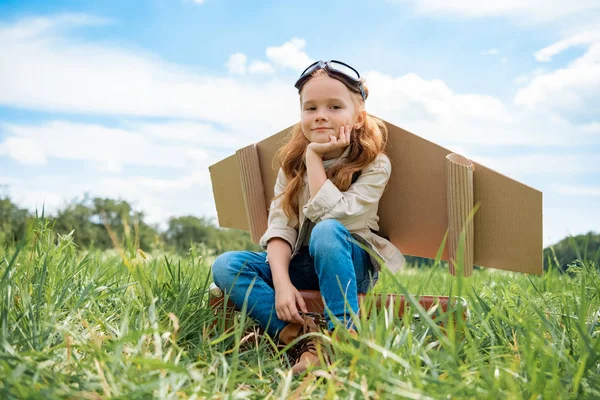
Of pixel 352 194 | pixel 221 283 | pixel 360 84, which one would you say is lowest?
pixel 221 283

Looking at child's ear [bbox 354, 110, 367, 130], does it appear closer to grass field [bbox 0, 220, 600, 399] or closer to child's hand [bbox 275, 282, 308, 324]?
child's hand [bbox 275, 282, 308, 324]

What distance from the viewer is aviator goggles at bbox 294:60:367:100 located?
243cm

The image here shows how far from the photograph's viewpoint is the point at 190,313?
2.32 metres

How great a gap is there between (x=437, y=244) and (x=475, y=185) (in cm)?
33

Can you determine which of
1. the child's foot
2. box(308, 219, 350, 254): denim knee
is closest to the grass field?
the child's foot

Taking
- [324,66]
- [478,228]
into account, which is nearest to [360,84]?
[324,66]

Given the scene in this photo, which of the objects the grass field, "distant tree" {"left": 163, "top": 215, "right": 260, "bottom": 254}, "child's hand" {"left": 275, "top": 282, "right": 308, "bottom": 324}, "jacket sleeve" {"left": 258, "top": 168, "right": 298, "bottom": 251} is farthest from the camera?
"distant tree" {"left": 163, "top": 215, "right": 260, "bottom": 254}

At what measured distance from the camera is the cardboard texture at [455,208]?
7.80 ft

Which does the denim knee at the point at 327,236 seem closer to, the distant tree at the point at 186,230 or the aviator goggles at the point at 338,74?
the aviator goggles at the point at 338,74

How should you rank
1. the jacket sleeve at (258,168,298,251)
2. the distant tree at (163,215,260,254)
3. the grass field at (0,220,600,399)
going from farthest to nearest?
the distant tree at (163,215,260,254) < the jacket sleeve at (258,168,298,251) < the grass field at (0,220,600,399)

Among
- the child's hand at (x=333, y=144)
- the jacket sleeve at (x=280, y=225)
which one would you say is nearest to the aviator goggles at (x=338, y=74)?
the child's hand at (x=333, y=144)

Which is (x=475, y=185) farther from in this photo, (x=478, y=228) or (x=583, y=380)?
(x=583, y=380)

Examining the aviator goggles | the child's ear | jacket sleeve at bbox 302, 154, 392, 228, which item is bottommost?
jacket sleeve at bbox 302, 154, 392, 228

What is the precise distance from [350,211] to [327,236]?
20 centimetres
